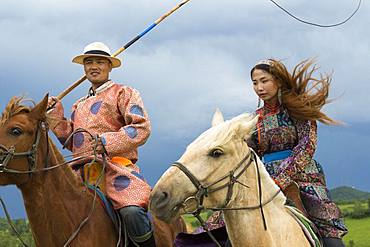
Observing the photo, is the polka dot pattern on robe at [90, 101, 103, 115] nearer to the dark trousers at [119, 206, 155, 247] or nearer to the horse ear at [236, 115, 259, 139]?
the dark trousers at [119, 206, 155, 247]

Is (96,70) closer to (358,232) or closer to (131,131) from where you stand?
(131,131)

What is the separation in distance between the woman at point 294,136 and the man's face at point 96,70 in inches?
72.5

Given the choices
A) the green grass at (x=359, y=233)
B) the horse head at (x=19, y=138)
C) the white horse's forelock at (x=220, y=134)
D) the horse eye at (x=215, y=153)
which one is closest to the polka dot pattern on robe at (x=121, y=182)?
the horse head at (x=19, y=138)

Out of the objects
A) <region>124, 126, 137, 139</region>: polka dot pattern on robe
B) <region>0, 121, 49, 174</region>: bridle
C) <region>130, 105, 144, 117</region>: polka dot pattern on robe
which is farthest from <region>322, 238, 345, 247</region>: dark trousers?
<region>0, 121, 49, 174</region>: bridle

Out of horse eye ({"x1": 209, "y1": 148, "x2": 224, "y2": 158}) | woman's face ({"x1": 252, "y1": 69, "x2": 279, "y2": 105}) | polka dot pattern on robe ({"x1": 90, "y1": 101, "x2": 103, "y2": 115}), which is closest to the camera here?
horse eye ({"x1": 209, "y1": 148, "x2": 224, "y2": 158})

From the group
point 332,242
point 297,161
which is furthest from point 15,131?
point 332,242

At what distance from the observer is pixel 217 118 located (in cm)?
518

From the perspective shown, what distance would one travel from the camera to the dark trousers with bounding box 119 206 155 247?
6.15 metres

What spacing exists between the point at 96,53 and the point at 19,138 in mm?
1709

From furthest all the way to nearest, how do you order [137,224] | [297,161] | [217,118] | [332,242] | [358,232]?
[358,232]
[137,224]
[332,242]
[297,161]
[217,118]

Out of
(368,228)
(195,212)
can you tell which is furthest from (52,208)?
(368,228)

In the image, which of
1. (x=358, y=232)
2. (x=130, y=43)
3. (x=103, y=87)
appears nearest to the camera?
(x=103, y=87)

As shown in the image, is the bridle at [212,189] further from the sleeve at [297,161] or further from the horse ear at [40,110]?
the horse ear at [40,110]

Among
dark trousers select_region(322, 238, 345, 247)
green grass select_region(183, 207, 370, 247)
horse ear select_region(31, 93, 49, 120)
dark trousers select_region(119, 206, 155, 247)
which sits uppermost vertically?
horse ear select_region(31, 93, 49, 120)
